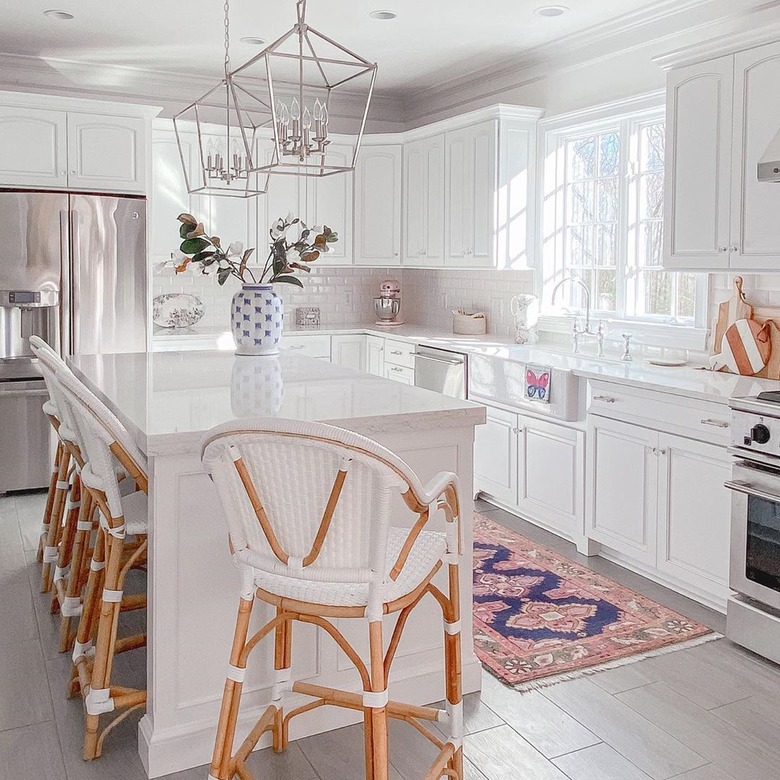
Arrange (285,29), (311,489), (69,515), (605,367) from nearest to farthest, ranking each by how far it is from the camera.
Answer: (311,489) < (69,515) < (605,367) < (285,29)

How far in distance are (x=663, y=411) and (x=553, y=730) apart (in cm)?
153

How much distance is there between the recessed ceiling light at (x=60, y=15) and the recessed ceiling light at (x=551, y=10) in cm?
258

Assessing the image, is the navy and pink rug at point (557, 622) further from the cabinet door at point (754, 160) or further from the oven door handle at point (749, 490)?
the cabinet door at point (754, 160)

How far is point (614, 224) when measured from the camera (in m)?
5.04

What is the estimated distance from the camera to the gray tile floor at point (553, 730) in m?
2.37

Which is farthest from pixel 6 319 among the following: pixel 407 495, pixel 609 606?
pixel 407 495

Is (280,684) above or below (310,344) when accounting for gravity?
below

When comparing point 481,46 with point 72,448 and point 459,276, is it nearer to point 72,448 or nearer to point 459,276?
point 459,276

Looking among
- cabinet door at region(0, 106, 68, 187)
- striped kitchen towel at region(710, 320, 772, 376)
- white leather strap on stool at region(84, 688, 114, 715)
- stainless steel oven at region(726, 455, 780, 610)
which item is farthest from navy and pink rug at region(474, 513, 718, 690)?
cabinet door at region(0, 106, 68, 187)

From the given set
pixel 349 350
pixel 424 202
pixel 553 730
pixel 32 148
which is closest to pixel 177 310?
pixel 349 350

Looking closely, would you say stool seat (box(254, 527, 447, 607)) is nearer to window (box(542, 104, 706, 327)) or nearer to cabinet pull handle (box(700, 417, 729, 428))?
cabinet pull handle (box(700, 417, 729, 428))

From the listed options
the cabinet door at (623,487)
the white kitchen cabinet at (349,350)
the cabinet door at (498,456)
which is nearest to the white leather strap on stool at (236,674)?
the cabinet door at (623,487)

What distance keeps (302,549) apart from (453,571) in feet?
1.53

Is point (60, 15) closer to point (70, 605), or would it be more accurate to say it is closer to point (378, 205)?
point (378, 205)
